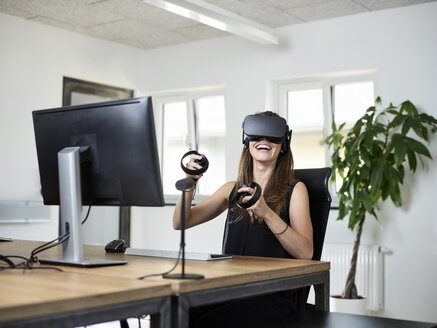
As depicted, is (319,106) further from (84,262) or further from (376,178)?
(84,262)

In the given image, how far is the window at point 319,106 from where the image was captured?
5.28 metres

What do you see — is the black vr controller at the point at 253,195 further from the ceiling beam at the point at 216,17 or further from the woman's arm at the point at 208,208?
the ceiling beam at the point at 216,17

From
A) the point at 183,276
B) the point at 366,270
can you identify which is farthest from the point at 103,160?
the point at 366,270

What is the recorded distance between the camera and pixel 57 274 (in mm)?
1704

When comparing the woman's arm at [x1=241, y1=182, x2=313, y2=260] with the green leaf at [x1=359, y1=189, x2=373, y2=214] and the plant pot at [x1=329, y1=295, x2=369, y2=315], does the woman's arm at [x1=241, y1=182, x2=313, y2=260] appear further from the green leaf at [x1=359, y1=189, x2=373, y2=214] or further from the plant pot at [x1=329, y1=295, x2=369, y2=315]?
the plant pot at [x1=329, y1=295, x2=369, y2=315]

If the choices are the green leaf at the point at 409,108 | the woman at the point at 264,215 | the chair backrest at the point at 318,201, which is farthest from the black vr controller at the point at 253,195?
the green leaf at the point at 409,108

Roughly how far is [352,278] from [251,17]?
2347 mm

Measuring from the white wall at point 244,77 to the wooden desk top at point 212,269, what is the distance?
113 inches

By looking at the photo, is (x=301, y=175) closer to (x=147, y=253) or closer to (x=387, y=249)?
(x=147, y=253)

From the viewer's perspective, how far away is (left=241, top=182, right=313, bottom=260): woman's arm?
219 cm

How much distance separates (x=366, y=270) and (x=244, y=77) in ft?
7.03

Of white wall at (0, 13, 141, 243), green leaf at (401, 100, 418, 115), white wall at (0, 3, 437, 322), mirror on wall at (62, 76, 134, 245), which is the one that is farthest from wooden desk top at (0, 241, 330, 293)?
mirror on wall at (62, 76, 134, 245)

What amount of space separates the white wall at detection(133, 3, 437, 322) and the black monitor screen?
3268 millimetres

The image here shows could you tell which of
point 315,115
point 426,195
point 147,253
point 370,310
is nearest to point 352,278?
point 370,310
